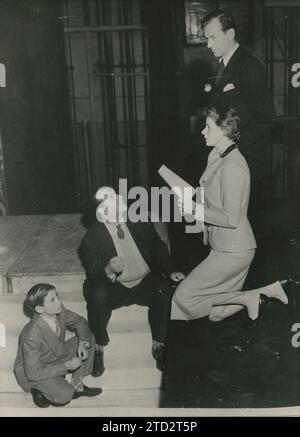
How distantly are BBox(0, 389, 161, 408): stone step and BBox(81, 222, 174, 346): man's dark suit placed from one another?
32 centimetres

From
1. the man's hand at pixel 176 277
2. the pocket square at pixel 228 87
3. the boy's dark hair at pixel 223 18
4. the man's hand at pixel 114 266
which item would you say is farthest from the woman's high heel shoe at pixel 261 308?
the boy's dark hair at pixel 223 18

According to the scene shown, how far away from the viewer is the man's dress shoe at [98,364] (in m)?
3.51

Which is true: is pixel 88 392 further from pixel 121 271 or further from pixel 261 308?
pixel 261 308

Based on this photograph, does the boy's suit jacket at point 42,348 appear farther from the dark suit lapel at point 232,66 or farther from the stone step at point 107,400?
the dark suit lapel at point 232,66

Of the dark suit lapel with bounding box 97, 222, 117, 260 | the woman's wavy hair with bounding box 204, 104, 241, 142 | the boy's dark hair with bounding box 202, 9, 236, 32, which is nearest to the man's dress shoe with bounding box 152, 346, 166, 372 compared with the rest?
the dark suit lapel with bounding box 97, 222, 117, 260

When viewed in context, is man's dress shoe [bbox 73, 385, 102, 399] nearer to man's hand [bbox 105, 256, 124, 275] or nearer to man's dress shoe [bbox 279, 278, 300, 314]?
man's hand [bbox 105, 256, 124, 275]

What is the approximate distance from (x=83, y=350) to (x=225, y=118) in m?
1.60

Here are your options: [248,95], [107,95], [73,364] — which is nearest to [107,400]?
[73,364]

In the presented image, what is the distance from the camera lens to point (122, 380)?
11.6 feet

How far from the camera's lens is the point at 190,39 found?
23.9 feet

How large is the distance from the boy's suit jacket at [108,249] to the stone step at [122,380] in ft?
1.97

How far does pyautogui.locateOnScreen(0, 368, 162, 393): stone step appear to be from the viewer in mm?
3494

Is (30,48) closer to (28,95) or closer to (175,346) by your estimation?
(28,95)
